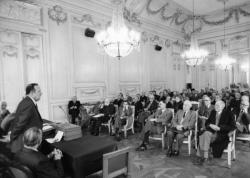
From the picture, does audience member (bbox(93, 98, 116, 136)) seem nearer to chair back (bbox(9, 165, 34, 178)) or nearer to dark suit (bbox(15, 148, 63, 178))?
dark suit (bbox(15, 148, 63, 178))

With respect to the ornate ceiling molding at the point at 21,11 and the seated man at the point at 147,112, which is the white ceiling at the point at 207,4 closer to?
the seated man at the point at 147,112

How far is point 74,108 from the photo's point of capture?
19.0 ft

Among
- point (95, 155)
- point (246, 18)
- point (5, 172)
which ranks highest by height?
point (246, 18)

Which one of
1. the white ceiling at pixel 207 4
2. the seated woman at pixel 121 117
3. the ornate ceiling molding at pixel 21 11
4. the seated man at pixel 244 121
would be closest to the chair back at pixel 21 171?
the seated woman at pixel 121 117

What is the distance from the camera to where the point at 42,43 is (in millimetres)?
5473

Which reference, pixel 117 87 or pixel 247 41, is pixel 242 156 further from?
pixel 247 41

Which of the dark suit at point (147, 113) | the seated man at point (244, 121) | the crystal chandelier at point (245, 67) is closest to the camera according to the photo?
the seated man at point (244, 121)

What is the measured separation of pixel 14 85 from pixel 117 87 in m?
3.65

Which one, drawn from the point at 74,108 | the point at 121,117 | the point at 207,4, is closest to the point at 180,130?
the point at 121,117

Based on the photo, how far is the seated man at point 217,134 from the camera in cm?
321

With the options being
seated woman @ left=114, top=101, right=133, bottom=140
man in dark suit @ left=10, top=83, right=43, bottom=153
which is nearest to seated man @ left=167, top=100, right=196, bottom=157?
seated woman @ left=114, top=101, right=133, bottom=140

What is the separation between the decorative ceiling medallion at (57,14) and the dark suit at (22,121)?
4476mm

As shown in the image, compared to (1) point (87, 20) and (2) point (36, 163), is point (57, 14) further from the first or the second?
(2) point (36, 163)

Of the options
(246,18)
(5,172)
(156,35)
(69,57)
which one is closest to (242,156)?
(5,172)
